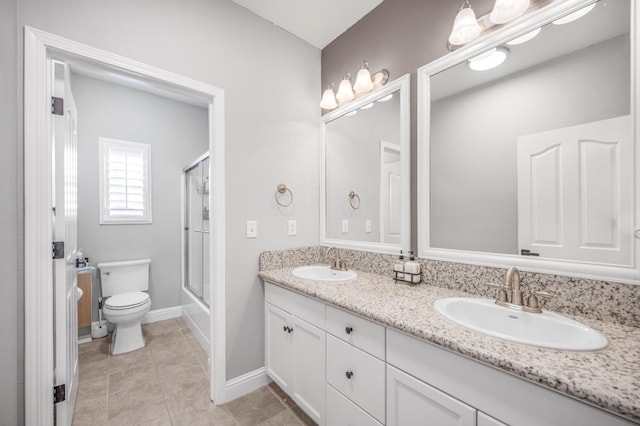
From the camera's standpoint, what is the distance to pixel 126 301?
2.41m

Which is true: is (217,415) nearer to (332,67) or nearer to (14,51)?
(14,51)

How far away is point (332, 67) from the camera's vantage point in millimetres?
2195

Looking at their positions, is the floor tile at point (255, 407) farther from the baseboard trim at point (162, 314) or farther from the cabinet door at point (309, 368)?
the baseboard trim at point (162, 314)

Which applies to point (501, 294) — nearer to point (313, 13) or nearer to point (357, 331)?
point (357, 331)

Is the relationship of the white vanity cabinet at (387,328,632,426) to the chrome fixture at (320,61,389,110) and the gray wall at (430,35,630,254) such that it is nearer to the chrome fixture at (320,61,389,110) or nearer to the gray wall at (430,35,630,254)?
the gray wall at (430,35,630,254)

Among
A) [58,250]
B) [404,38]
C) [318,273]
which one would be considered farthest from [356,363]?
[404,38]

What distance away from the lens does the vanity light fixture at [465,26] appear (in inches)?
49.5

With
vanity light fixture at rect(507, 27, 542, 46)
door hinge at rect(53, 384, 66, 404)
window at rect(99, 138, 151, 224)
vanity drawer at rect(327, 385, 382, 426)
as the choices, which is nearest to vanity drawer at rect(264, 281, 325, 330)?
vanity drawer at rect(327, 385, 382, 426)

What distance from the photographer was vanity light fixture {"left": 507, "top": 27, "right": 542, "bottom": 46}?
1.15m

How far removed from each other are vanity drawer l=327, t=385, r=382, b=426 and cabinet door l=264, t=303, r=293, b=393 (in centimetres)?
37

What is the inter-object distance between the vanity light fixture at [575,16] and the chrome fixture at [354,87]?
0.87 metres

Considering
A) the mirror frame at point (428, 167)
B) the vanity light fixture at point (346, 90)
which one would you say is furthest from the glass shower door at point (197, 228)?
the mirror frame at point (428, 167)

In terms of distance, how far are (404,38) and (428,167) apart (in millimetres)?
866

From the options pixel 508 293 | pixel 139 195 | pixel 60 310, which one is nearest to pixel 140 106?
pixel 139 195
